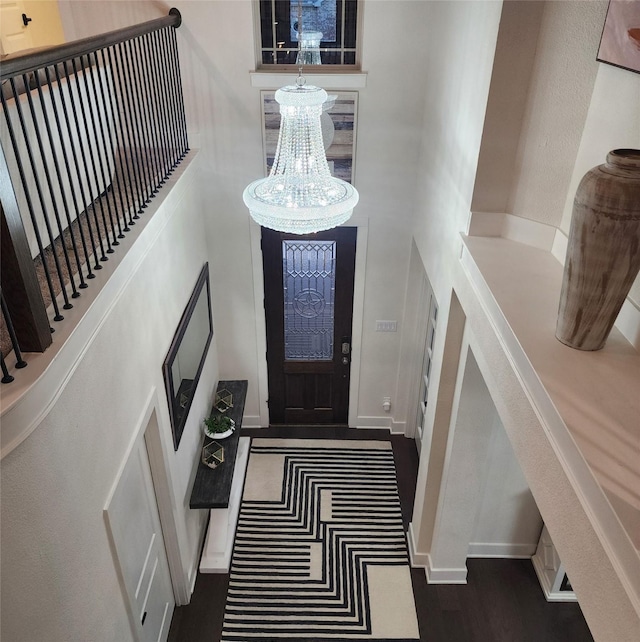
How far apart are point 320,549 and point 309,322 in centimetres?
210

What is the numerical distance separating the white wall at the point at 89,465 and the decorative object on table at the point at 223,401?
126 cm

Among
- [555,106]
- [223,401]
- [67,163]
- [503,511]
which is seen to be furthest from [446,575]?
[67,163]

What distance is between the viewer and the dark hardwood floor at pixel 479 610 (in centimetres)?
411

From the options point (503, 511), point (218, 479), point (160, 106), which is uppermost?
point (160, 106)

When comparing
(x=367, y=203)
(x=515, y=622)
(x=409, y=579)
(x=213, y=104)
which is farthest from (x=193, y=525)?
(x=213, y=104)

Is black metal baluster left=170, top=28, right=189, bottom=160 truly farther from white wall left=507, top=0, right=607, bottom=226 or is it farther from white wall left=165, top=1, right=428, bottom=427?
white wall left=507, top=0, right=607, bottom=226

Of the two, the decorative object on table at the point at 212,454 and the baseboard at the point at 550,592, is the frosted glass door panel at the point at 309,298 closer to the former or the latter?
the decorative object on table at the point at 212,454

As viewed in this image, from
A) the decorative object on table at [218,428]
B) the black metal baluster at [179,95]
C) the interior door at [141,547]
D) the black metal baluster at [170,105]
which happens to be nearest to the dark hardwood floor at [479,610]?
the interior door at [141,547]

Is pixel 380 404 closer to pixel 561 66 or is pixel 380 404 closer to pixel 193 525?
pixel 193 525

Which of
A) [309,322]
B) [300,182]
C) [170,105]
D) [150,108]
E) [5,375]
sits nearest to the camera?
[5,375]

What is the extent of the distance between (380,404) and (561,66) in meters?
3.99

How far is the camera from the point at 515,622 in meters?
4.19

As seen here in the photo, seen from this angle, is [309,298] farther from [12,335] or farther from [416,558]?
[12,335]

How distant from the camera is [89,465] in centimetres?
240
